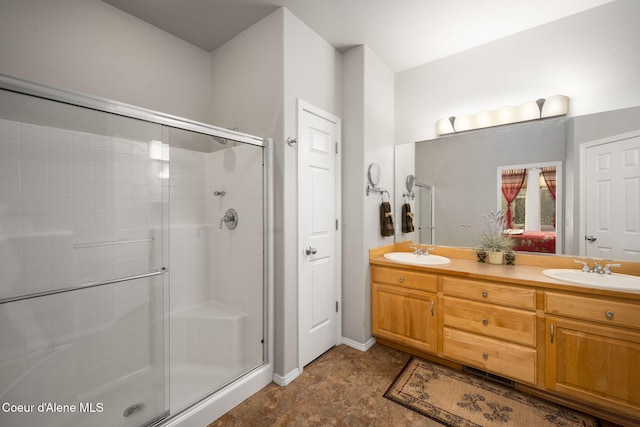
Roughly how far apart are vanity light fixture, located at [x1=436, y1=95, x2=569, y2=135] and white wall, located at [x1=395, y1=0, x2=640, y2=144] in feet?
0.23

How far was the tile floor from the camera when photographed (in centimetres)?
164

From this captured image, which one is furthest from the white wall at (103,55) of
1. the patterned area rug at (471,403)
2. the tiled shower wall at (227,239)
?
the patterned area rug at (471,403)

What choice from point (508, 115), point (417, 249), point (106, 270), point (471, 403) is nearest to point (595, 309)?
point (471, 403)

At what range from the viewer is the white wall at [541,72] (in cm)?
195

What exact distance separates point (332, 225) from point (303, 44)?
1.48 meters

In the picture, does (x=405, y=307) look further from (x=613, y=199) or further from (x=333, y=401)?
(x=613, y=199)

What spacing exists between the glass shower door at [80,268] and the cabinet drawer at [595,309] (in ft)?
7.81

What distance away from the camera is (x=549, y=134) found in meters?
2.15

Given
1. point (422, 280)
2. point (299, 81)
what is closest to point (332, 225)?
point (422, 280)

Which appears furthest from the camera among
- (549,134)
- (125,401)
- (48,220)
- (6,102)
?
(549,134)

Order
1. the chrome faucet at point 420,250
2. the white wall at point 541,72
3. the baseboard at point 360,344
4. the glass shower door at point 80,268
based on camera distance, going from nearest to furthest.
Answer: the glass shower door at point 80,268, the white wall at point 541,72, the baseboard at point 360,344, the chrome faucet at point 420,250

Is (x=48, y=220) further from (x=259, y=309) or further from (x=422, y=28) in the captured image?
(x=422, y=28)

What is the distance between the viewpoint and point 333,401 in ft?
5.95

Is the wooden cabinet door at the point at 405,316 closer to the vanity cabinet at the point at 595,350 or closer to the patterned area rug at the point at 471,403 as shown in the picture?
the patterned area rug at the point at 471,403
